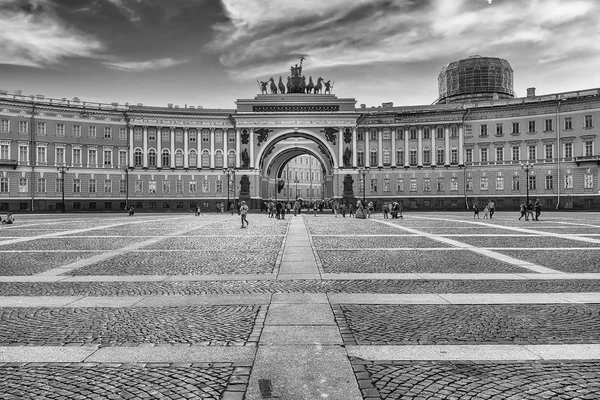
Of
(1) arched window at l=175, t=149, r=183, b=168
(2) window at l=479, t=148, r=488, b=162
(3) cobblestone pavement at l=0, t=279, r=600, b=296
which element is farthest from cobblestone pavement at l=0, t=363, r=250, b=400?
(2) window at l=479, t=148, r=488, b=162

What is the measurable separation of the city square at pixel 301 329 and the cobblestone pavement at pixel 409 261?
110 mm

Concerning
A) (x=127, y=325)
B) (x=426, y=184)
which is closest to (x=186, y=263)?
(x=127, y=325)

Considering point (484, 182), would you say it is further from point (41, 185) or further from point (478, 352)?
point (478, 352)

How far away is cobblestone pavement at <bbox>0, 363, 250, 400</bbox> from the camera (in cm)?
459

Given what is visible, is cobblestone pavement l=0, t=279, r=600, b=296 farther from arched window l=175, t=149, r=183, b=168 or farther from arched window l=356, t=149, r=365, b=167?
arched window l=175, t=149, r=183, b=168

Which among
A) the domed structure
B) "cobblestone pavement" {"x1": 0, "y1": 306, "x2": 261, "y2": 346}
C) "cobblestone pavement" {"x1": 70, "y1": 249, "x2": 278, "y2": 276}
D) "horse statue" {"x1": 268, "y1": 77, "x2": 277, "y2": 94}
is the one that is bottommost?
"cobblestone pavement" {"x1": 0, "y1": 306, "x2": 261, "y2": 346}

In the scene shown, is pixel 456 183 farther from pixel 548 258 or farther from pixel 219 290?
pixel 219 290

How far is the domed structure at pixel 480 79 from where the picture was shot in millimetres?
91062

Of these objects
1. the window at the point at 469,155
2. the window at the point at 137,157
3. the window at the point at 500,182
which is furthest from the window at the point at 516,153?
the window at the point at 137,157

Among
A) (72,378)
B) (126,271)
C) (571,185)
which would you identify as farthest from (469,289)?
(571,185)

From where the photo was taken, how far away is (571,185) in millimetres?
69188

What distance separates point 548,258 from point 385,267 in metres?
5.37

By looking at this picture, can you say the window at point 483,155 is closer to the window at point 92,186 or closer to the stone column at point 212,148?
the stone column at point 212,148

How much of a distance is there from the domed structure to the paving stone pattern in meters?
80.9
